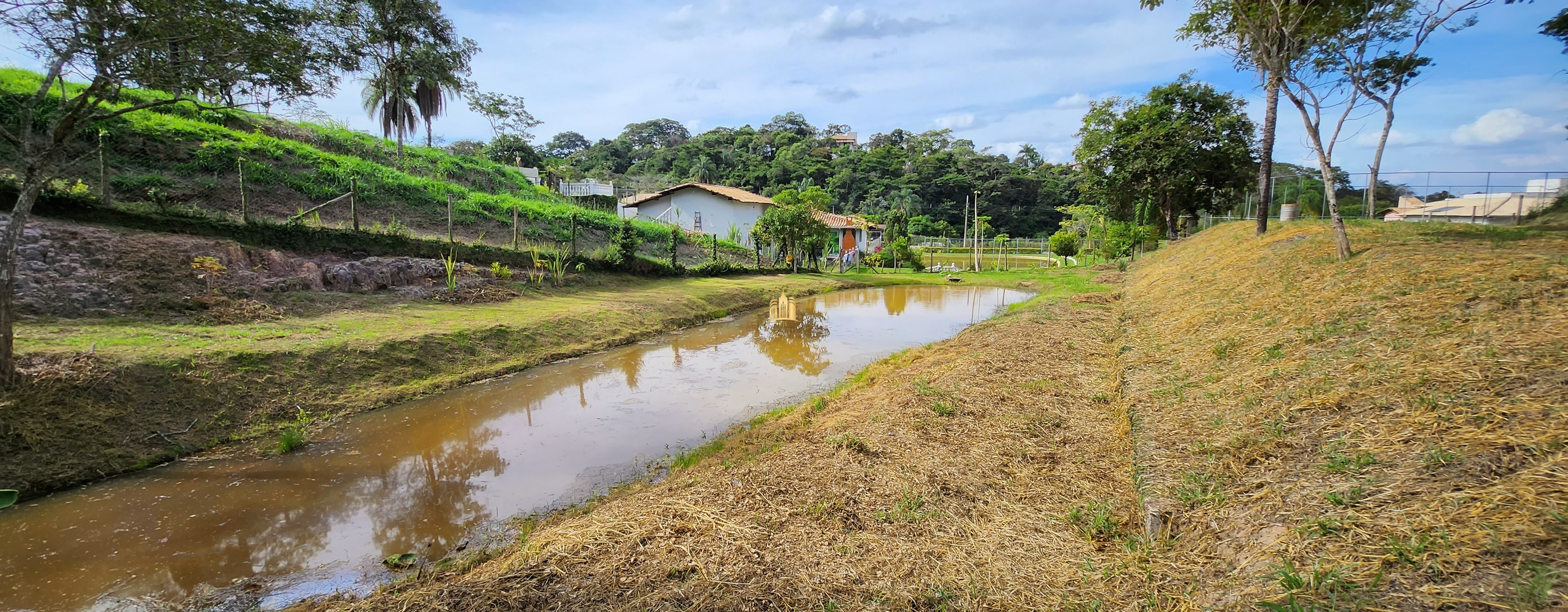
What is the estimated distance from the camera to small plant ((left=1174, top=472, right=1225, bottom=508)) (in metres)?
3.79

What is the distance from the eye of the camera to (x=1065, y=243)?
34.9 meters

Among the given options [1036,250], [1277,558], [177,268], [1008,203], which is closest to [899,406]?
[1277,558]

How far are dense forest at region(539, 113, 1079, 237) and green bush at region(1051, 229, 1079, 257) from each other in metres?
26.3

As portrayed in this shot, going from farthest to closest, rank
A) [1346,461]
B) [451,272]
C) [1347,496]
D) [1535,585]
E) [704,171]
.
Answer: [704,171] → [451,272] → [1346,461] → [1347,496] → [1535,585]

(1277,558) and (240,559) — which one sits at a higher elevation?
(1277,558)

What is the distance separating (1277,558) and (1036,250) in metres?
57.5

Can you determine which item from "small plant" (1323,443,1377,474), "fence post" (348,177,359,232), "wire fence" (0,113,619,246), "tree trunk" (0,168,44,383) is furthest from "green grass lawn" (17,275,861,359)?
"small plant" (1323,443,1377,474)

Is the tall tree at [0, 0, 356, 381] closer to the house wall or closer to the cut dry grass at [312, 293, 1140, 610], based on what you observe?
the cut dry grass at [312, 293, 1140, 610]

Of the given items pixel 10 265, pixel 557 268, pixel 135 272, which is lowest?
pixel 557 268

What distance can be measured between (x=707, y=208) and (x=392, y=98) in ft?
59.8

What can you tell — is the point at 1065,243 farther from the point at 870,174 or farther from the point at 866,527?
the point at 870,174

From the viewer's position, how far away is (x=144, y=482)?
578cm

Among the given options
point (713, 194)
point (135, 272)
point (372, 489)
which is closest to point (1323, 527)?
point (372, 489)

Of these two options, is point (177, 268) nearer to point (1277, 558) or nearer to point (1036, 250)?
point (1277, 558)
